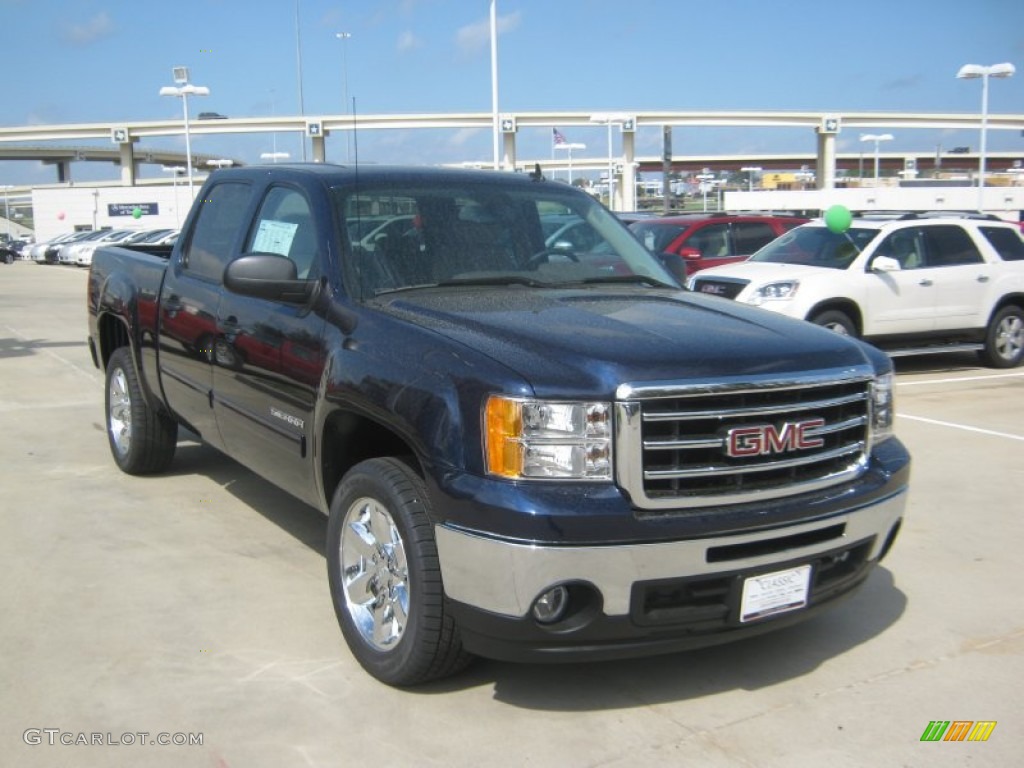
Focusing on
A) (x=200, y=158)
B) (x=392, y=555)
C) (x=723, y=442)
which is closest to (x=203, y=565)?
(x=392, y=555)

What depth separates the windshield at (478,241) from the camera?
4.39m

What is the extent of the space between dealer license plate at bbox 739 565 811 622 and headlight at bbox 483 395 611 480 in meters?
0.66

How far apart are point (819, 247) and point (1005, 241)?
8.30ft

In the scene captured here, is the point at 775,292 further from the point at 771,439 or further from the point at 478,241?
the point at 771,439

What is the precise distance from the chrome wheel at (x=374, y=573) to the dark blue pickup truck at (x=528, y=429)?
0.01 m

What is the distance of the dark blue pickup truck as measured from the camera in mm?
3250

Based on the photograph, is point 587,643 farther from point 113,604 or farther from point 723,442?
point 113,604

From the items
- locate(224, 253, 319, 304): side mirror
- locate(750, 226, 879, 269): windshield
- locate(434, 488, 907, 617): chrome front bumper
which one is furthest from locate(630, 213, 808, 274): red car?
locate(434, 488, 907, 617): chrome front bumper

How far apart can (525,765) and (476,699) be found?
1.58 ft

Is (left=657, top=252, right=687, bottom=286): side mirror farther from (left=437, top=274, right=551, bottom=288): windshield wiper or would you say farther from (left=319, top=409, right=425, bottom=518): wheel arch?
(left=319, top=409, right=425, bottom=518): wheel arch

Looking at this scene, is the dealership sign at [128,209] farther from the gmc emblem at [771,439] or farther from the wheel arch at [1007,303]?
the gmc emblem at [771,439]

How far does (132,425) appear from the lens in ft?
21.6

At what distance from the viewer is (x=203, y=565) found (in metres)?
5.16

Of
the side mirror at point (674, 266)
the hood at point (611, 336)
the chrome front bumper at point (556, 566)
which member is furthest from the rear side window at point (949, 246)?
the chrome front bumper at point (556, 566)
